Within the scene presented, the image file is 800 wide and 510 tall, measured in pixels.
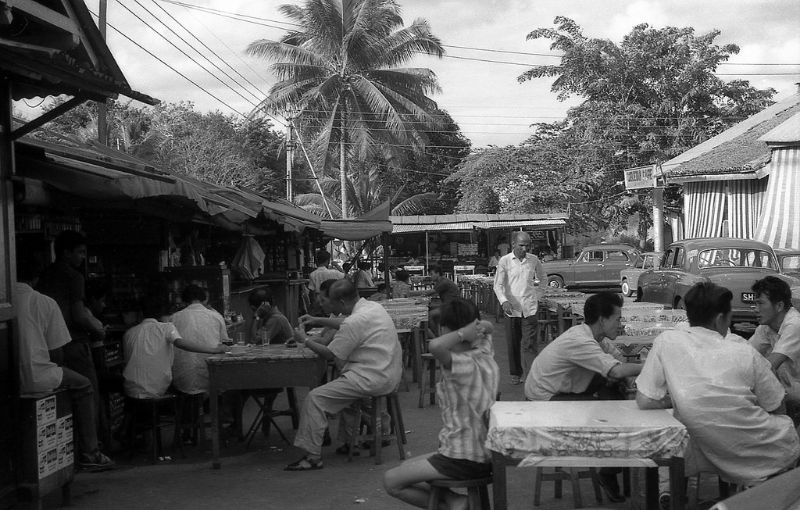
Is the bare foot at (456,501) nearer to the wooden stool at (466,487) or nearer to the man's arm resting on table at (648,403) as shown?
the wooden stool at (466,487)

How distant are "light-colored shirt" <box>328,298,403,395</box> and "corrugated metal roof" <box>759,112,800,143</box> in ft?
53.5

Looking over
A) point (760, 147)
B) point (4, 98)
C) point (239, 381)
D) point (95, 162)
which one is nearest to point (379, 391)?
point (239, 381)

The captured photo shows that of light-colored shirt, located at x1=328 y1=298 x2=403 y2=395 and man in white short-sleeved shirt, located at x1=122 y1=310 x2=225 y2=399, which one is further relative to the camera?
man in white short-sleeved shirt, located at x1=122 y1=310 x2=225 y2=399

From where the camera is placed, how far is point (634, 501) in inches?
207

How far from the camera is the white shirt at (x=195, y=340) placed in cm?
824

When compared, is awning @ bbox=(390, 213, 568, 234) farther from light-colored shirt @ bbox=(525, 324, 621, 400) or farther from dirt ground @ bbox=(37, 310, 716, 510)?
light-colored shirt @ bbox=(525, 324, 621, 400)

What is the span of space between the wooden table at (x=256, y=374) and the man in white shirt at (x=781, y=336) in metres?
3.66

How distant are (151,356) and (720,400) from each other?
203 inches

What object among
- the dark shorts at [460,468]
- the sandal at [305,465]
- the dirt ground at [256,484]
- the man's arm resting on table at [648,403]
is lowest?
the dirt ground at [256,484]

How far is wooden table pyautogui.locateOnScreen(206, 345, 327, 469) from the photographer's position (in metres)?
7.78

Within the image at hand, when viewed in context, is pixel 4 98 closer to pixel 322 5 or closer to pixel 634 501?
pixel 634 501

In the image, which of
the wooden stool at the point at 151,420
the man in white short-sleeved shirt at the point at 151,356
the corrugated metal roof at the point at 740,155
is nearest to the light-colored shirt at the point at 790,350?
the man in white short-sleeved shirt at the point at 151,356

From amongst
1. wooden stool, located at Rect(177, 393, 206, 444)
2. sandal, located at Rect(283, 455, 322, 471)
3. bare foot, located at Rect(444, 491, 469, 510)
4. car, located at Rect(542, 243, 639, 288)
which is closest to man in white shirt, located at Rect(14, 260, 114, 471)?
wooden stool, located at Rect(177, 393, 206, 444)

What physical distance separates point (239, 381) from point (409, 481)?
3.38 m
